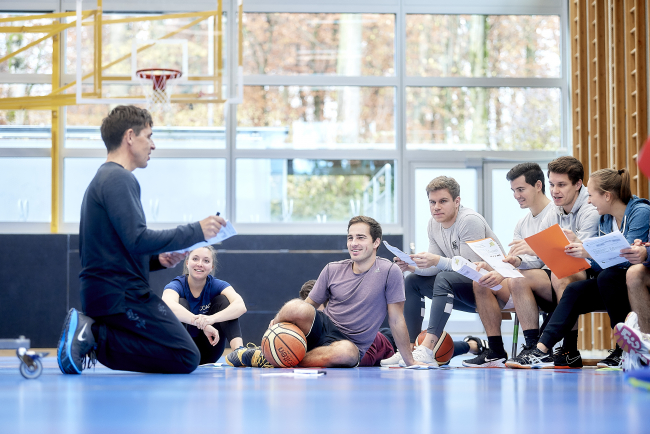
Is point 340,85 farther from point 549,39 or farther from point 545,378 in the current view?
point 545,378

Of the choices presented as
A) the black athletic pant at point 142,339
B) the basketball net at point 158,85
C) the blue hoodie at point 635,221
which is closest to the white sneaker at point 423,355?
the blue hoodie at point 635,221

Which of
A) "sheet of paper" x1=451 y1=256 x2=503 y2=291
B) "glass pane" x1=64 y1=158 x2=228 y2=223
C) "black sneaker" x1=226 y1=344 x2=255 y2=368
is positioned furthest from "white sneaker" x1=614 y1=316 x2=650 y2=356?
"glass pane" x1=64 y1=158 x2=228 y2=223

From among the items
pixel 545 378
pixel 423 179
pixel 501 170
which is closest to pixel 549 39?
pixel 501 170

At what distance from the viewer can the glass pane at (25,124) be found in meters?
7.83

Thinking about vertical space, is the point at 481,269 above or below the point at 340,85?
below

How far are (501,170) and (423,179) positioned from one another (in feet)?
3.04

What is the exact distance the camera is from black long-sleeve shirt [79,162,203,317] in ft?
9.25

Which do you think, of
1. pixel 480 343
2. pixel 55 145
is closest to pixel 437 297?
pixel 480 343

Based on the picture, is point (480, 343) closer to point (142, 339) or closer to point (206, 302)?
point (206, 302)

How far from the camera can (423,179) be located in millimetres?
8055

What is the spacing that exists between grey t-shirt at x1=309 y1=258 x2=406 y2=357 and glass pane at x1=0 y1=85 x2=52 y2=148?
5.23 m

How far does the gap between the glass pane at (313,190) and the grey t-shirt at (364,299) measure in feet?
13.3

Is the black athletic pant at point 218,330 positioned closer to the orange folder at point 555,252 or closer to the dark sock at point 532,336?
the dark sock at point 532,336

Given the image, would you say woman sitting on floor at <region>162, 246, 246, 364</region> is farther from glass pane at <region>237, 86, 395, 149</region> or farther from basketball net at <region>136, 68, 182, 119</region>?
glass pane at <region>237, 86, 395, 149</region>
